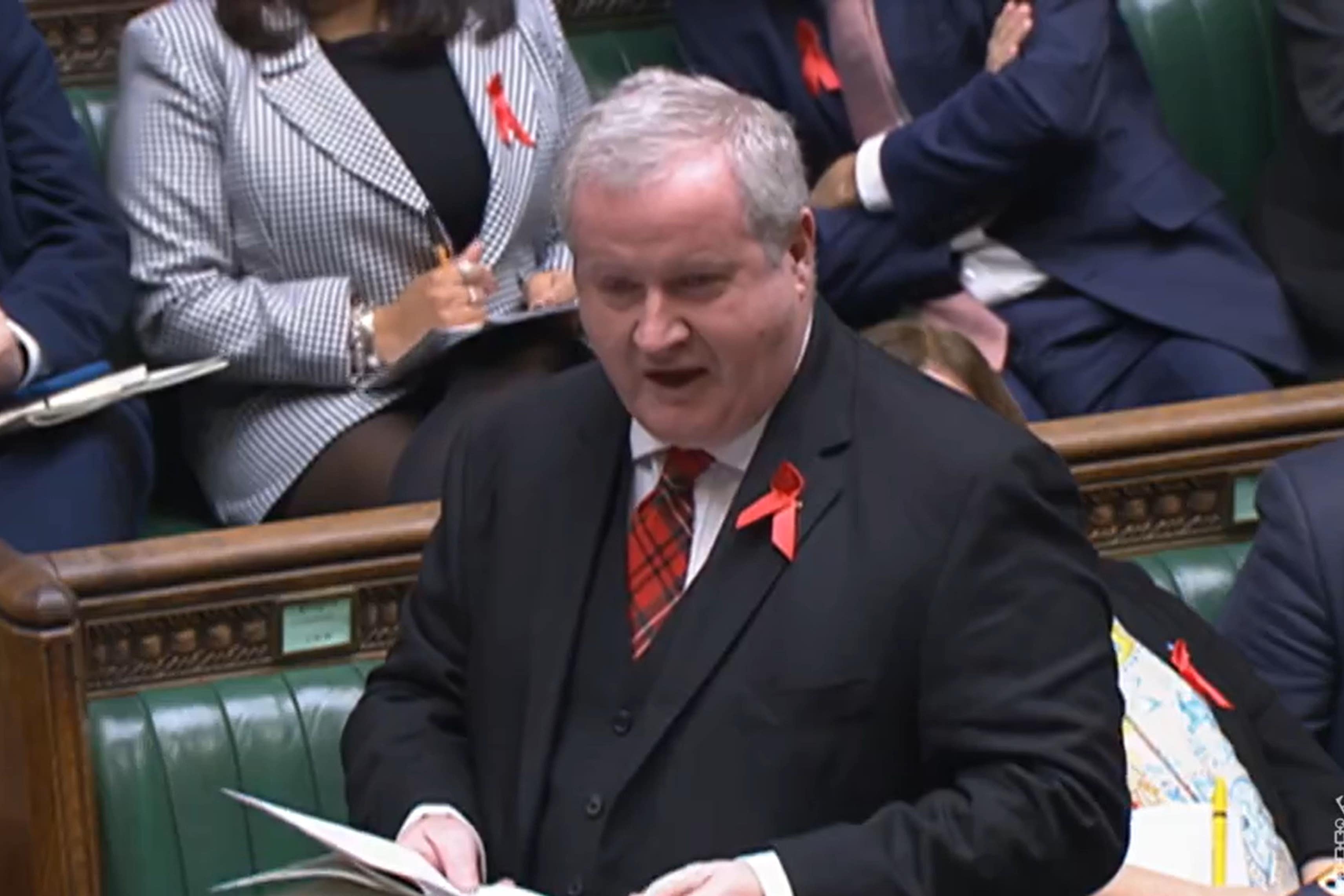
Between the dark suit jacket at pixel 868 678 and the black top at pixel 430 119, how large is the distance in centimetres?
116

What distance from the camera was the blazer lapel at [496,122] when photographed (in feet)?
9.96

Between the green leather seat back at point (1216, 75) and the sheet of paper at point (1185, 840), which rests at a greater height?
the green leather seat back at point (1216, 75)

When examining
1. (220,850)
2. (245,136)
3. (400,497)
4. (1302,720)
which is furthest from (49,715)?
(1302,720)

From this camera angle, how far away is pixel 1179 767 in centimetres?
224

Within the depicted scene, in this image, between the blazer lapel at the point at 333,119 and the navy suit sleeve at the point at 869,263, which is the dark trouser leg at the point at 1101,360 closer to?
the navy suit sleeve at the point at 869,263

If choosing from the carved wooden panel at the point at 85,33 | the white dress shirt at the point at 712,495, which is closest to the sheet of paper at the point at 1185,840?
the white dress shirt at the point at 712,495

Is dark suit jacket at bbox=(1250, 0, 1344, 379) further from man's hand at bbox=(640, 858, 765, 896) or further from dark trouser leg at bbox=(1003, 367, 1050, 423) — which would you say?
man's hand at bbox=(640, 858, 765, 896)

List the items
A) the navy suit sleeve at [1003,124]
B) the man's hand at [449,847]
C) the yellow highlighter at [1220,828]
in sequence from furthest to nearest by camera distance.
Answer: the navy suit sleeve at [1003,124] < the yellow highlighter at [1220,828] < the man's hand at [449,847]

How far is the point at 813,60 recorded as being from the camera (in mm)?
3246

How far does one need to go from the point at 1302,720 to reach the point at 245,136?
130 centimetres

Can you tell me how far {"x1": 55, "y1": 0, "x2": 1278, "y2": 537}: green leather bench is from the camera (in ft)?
11.4

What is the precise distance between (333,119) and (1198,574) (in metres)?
1.07

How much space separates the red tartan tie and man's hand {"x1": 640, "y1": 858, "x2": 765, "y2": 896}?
7.6 inches

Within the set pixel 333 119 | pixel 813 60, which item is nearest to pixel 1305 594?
pixel 813 60
